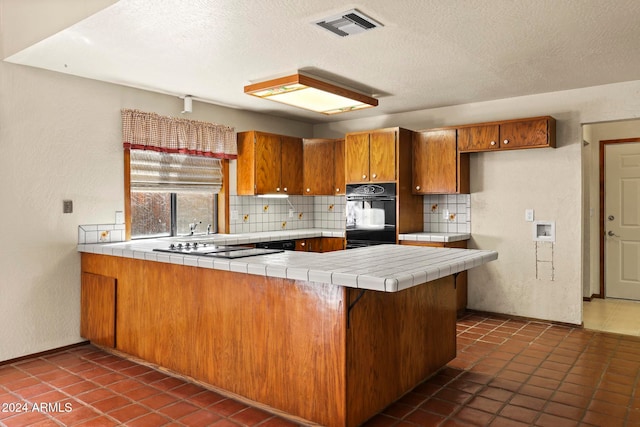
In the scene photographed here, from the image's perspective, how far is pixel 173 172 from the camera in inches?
194

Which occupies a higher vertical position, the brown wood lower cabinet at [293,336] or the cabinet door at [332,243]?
the cabinet door at [332,243]

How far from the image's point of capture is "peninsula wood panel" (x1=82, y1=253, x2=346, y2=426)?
2.51 metres

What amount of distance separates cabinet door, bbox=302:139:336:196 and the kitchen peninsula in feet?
8.44

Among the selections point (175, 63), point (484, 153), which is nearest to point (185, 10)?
point (175, 63)

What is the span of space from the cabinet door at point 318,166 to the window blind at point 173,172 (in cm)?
123

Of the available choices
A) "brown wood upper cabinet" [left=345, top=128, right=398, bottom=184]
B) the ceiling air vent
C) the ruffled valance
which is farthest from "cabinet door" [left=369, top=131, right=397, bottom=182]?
the ceiling air vent

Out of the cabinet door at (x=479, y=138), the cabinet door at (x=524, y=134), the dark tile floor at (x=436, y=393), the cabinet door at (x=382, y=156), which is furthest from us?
the cabinet door at (x=382, y=156)

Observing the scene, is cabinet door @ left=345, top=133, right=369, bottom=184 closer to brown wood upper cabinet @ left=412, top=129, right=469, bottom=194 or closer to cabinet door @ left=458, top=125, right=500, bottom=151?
brown wood upper cabinet @ left=412, top=129, right=469, bottom=194

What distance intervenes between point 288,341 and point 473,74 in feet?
9.50

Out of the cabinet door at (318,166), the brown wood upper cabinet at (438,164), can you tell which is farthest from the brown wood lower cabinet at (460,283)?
the cabinet door at (318,166)

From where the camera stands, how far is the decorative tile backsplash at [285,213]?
5656 mm

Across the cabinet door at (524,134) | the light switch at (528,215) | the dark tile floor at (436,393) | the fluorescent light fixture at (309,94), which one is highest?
the fluorescent light fixture at (309,94)

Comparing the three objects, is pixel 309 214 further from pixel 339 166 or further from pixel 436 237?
pixel 436 237

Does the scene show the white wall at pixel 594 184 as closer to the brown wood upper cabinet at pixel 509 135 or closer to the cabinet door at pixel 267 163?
the brown wood upper cabinet at pixel 509 135
